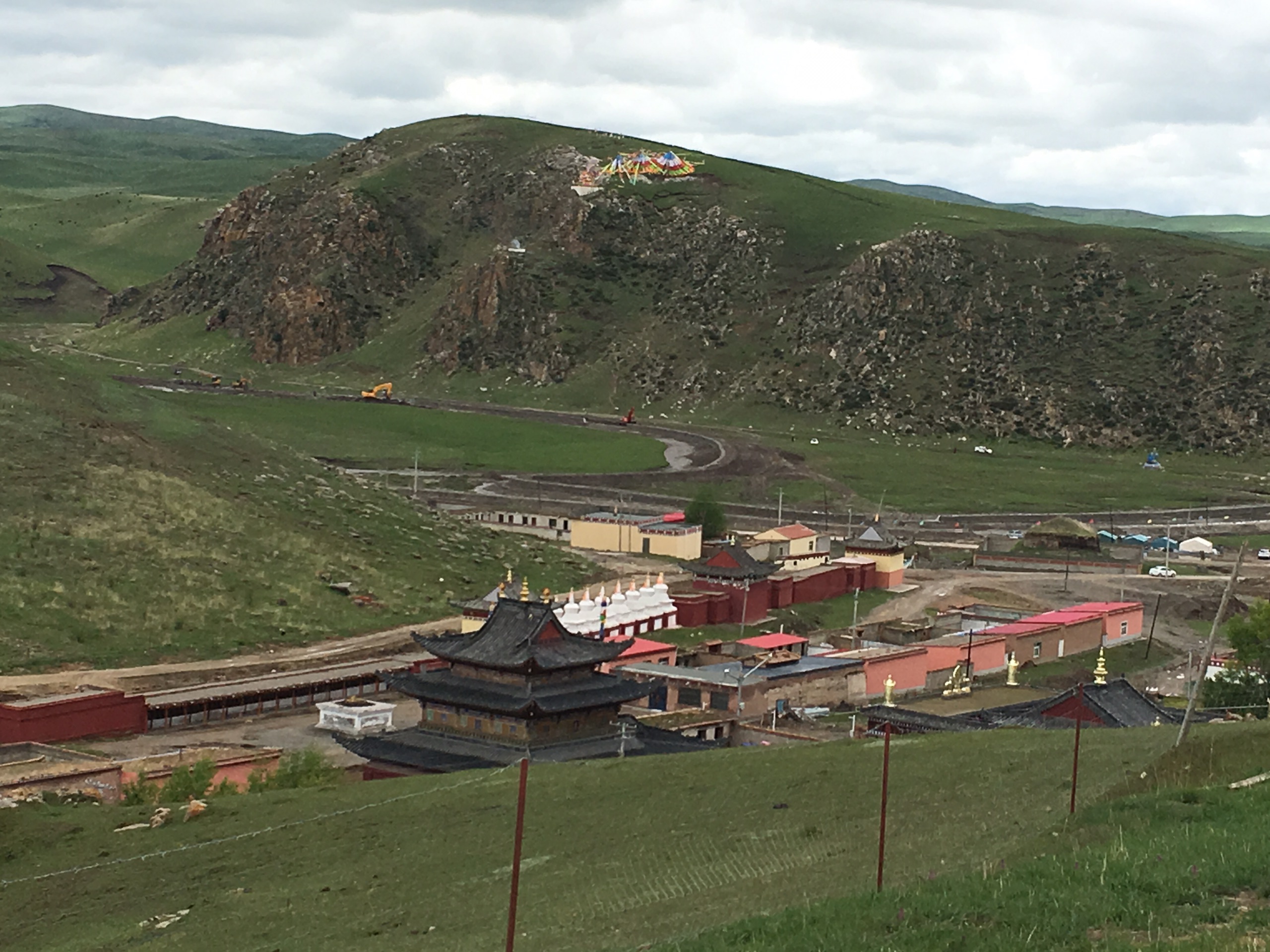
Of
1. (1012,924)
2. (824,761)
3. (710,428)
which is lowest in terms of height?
(710,428)

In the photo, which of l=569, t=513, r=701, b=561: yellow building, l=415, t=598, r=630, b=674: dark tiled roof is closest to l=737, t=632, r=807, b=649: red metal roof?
l=415, t=598, r=630, b=674: dark tiled roof

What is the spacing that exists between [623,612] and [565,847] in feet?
157

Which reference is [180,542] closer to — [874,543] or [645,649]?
[645,649]

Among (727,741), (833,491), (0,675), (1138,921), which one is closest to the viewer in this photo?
(1138,921)

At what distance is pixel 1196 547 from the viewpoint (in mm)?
119438

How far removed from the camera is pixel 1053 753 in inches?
1405

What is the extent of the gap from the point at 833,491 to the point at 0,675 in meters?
83.9

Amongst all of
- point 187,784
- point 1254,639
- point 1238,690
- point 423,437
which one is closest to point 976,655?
point 1254,639

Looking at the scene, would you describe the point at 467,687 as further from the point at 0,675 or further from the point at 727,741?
the point at 0,675

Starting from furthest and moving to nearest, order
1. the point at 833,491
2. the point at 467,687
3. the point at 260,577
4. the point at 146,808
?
the point at 833,491 < the point at 260,577 < the point at 467,687 < the point at 146,808

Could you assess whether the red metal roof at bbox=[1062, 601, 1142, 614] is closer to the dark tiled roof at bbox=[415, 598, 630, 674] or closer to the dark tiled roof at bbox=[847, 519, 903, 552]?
the dark tiled roof at bbox=[847, 519, 903, 552]

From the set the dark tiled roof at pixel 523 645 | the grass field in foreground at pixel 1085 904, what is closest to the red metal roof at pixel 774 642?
the dark tiled roof at pixel 523 645

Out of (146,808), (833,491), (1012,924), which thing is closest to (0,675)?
(146,808)

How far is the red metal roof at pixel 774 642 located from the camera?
77.9 m
